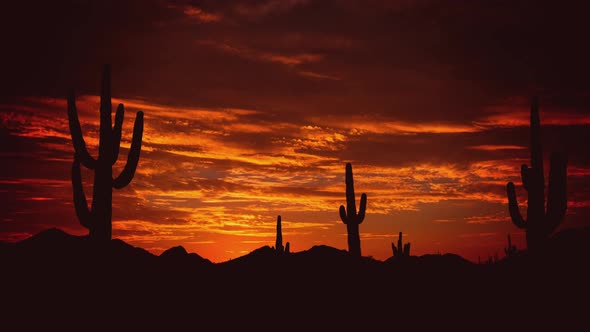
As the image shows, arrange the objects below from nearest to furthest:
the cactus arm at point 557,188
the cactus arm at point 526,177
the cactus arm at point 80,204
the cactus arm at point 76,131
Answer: the cactus arm at point 80,204, the cactus arm at point 76,131, the cactus arm at point 557,188, the cactus arm at point 526,177

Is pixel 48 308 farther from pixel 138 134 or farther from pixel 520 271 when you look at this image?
pixel 520 271

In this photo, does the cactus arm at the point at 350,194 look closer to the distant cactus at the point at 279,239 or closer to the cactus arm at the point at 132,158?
the distant cactus at the point at 279,239

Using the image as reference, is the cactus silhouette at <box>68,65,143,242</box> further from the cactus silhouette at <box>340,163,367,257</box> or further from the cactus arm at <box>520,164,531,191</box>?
the cactus arm at <box>520,164,531,191</box>

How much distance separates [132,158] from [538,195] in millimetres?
11456

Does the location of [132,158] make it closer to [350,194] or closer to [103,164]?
[103,164]

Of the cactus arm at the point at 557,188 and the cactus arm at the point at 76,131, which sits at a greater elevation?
the cactus arm at the point at 76,131

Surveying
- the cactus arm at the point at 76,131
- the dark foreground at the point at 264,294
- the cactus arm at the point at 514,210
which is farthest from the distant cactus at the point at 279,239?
the cactus arm at the point at 76,131

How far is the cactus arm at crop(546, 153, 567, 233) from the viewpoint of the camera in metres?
16.2

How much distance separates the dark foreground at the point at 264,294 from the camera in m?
15.0

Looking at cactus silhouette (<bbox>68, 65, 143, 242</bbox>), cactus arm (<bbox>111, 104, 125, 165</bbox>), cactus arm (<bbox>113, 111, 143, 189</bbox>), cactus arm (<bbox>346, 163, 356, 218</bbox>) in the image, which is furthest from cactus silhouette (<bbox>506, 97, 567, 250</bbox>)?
cactus arm (<bbox>111, 104, 125, 165</bbox>)

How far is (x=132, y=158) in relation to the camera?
14391mm

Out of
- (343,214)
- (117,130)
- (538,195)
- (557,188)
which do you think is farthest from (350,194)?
(117,130)

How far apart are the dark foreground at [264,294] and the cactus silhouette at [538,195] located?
0.88 metres

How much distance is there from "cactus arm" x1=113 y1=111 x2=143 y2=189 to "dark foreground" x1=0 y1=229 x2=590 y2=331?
171cm
